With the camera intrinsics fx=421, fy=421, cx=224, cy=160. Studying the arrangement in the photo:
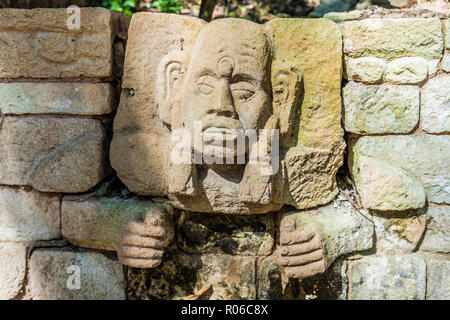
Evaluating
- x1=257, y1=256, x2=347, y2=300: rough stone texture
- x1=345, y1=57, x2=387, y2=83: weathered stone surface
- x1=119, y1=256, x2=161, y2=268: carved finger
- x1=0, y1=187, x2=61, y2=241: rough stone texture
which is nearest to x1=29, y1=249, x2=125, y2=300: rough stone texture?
x1=0, y1=187, x2=61, y2=241: rough stone texture

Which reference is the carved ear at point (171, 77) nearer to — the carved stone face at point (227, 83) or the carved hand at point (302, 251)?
the carved stone face at point (227, 83)

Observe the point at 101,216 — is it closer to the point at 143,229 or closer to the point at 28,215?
the point at 143,229

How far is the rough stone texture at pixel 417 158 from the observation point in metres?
2.03

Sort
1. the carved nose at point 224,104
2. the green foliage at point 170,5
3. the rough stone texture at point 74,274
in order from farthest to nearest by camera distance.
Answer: the green foliage at point 170,5
the rough stone texture at point 74,274
the carved nose at point 224,104

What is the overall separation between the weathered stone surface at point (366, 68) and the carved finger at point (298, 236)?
2.56ft

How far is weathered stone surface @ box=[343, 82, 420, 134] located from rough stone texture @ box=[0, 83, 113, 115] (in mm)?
1227

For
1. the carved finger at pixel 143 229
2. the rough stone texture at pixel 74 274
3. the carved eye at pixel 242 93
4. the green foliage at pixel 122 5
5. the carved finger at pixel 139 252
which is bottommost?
the rough stone texture at pixel 74 274

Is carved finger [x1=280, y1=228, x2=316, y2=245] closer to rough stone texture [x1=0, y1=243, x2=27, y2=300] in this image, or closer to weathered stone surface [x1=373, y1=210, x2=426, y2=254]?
weathered stone surface [x1=373, y1=210, x2=426, y2=254]

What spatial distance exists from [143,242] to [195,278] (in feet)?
1.32

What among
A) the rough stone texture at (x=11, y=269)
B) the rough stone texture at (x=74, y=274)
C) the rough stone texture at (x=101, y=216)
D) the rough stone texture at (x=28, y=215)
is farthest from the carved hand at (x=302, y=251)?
the rough stone texture at (x=11, y=269)

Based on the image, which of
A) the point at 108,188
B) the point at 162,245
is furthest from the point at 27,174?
the point at 162,245

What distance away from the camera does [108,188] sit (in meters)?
2.26
